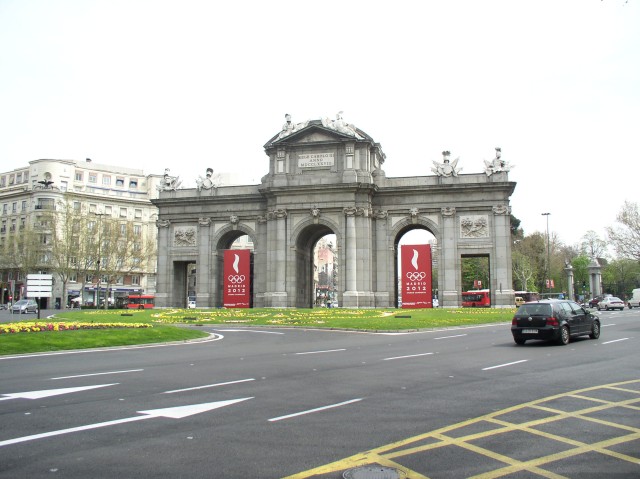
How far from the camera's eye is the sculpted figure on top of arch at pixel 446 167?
5512 centimetres

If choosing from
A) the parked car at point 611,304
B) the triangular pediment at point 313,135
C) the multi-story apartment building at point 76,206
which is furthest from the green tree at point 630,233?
the multi-story apartment building at point 76,206

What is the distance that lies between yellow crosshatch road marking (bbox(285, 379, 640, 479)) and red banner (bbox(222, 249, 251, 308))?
49395 millimetres

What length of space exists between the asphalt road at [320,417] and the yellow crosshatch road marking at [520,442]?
2cm

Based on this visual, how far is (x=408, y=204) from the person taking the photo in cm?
5603

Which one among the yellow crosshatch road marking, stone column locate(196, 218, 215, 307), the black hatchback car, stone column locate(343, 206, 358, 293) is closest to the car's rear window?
the black hatchback car

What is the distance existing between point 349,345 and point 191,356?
647cm

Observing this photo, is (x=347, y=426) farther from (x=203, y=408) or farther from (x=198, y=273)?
(x=198, y=273)

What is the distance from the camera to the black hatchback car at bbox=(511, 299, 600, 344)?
67.4ft

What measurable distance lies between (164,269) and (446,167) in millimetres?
31479

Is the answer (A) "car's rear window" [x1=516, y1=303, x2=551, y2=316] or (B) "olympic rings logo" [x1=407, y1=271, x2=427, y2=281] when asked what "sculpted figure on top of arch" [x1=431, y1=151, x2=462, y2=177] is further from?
(A) "car's rear window" [x1=516, y1=303, x2=551, y2=316]

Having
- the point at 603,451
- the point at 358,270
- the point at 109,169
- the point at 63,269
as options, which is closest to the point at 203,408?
the point at 603,451

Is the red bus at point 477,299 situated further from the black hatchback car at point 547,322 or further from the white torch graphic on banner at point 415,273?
the black hatchback car at point 547,322

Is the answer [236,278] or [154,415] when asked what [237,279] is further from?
[154,415]

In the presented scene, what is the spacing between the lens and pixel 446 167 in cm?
5522
